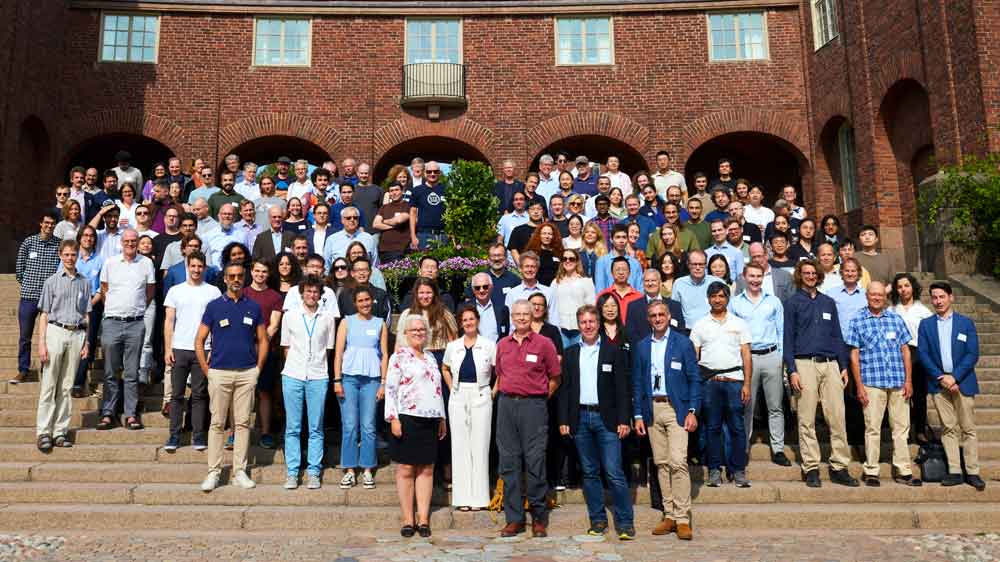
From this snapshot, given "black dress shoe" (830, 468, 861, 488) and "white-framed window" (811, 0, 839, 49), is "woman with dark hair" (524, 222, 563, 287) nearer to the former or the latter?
"black dress shoe" (830, 468, 861, 488)

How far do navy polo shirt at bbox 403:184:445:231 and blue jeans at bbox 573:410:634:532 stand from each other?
16.1 ft

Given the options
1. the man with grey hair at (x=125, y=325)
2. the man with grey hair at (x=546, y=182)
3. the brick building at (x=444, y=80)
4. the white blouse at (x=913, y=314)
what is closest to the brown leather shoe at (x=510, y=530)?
the man with grey hair at (x=125, y=325)

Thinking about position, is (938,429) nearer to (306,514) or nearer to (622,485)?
(622,485)

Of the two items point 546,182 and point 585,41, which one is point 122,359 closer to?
point 546,182

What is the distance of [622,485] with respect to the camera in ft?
18.7

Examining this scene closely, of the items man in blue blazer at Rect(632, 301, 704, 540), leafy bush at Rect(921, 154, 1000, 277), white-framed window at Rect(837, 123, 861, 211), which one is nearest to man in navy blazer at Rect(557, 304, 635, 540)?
man in blue blazer at Rect(632, 301, 704, 540)

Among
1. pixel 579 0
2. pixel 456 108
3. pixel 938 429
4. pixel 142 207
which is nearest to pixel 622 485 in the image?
pixel 938 429

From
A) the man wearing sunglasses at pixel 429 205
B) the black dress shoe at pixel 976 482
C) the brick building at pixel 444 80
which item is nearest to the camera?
the black dress shoe at pixel 976 482

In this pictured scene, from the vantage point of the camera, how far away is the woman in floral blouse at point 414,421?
572 centimetres

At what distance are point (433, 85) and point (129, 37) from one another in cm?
737

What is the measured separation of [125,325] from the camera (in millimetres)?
7285

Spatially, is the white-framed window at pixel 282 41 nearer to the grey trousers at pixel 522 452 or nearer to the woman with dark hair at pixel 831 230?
the woman with dark hair at pixel 831 230

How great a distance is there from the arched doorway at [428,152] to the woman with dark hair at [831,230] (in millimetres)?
9829

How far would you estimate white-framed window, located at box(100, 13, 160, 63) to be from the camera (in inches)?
698
